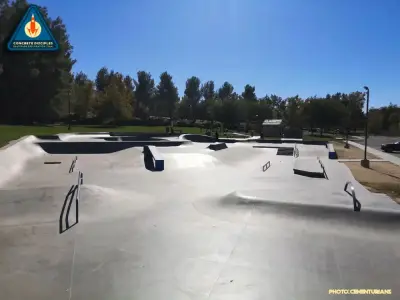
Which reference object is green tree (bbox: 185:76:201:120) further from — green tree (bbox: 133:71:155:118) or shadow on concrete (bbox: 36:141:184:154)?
shadow on concrete (bbox: 36:141:184:154)

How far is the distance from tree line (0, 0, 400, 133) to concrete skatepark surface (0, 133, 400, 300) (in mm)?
29627

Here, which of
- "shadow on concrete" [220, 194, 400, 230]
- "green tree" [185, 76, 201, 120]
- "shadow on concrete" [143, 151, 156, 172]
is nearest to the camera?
"shadow on concrete" [220, 194, 400, 230]

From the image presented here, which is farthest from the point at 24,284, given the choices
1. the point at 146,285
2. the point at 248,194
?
the point at 248,194

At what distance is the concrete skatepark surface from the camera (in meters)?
5.34

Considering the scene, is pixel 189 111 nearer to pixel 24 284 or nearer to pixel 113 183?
pixel 113 183

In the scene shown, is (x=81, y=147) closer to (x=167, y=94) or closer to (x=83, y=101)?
(x=83, y=101)

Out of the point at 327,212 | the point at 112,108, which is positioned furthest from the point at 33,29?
the point at 112,108

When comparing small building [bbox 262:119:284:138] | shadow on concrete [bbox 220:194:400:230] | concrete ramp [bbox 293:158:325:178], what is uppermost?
small building [bbox 262:119:284:138]

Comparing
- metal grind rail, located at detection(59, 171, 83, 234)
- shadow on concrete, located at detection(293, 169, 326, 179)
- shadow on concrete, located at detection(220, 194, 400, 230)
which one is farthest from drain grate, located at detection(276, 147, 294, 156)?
metal grind rail, located at detection(59, 171, 83, 234)

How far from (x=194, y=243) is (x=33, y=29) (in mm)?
14341

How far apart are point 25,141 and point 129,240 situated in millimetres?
17905

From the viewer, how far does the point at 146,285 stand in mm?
5312

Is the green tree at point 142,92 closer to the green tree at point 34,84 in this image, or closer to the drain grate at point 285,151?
the green tree at point 34,84

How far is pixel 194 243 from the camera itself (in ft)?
23.2
